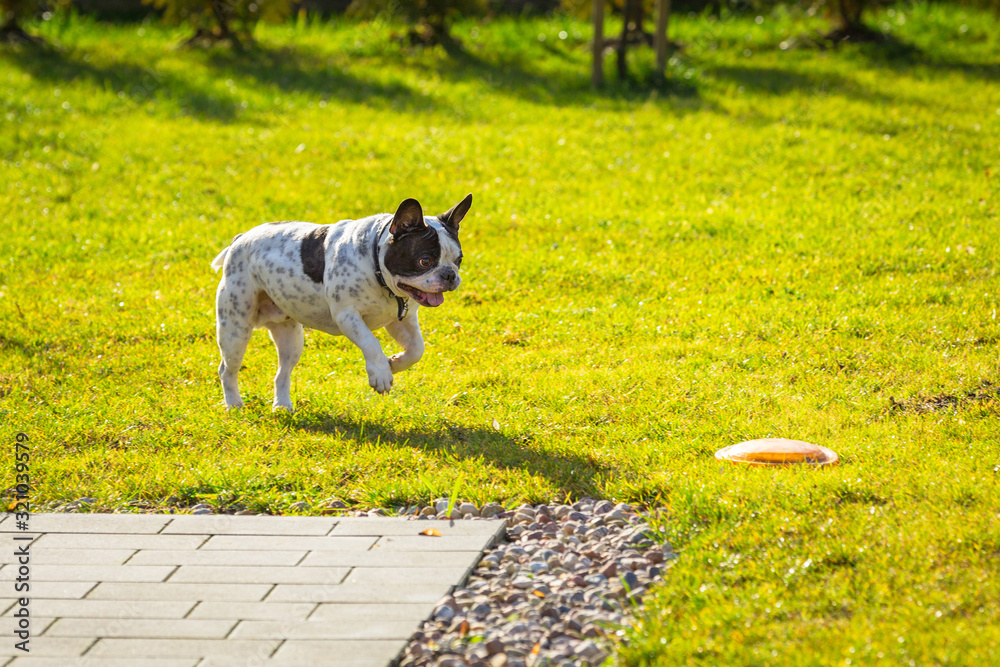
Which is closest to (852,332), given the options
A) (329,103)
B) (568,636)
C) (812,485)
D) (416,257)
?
(812,485)

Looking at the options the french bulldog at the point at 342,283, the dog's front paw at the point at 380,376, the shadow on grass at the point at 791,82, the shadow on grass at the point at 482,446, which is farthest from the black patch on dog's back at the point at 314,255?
the shadow on grass at the point at 791,82

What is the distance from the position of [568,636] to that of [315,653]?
3.11ft

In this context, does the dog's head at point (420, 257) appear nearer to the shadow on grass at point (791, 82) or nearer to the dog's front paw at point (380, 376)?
the dog's front paw at point (380, 376)

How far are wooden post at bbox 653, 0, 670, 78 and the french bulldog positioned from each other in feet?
31.2

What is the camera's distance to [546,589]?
4.12 meters

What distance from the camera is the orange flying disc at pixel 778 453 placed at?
5.23 meters

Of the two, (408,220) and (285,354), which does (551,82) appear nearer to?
(285,354)

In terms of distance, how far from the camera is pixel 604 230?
10.7 m

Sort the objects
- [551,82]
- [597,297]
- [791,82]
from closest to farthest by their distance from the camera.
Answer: [597,297] → [791,82] → [551,82]

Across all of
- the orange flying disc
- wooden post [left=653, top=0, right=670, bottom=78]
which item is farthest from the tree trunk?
the orange flying disc

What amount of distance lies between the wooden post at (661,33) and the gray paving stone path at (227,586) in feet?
37.5

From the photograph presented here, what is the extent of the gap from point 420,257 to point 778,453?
225cm

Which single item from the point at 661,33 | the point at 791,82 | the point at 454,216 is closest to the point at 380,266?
the point at 454,216

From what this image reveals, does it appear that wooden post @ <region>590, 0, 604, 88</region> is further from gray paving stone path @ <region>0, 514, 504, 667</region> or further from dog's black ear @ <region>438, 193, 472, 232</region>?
gray paving stone path @ <region>0, 514, 504, 667</region>
